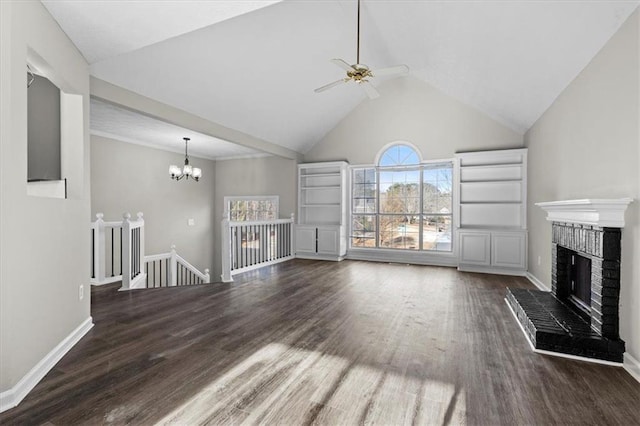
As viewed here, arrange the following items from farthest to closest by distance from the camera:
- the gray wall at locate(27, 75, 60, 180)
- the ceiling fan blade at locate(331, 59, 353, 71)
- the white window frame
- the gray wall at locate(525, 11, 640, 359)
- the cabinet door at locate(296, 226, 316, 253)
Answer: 1. the white window frame
2. the cabinet door at locate(296, 226, 316, 253)
3. the ceiling fan blade at locate(331, 59, 353, 71)
4. the gray wall at locate(27, 75, 60, 180)
5. the gray wall at locate(525, 11, 640, 359)

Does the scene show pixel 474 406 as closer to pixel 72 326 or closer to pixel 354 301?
pixel 354 301

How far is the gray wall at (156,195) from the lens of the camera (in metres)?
6.12

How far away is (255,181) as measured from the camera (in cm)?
840

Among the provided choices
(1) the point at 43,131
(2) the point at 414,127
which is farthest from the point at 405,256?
(1) the point at 43,131

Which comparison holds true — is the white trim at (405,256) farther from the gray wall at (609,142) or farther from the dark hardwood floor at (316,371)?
the dark hardwood floor at (316,371)

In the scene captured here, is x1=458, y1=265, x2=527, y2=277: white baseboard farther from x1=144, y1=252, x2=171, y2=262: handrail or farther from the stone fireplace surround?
x1=144, y1=252, x2=171, y2=262: handrail

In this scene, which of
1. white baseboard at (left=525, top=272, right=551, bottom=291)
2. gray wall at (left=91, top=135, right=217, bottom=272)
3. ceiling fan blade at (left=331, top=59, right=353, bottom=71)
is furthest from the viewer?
gray wall at (left=91, top=135, right=217, bottom=272)

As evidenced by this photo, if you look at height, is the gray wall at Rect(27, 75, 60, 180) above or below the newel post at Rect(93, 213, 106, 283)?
above

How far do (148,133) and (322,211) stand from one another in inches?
158

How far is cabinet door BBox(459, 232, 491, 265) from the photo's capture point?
5.93m

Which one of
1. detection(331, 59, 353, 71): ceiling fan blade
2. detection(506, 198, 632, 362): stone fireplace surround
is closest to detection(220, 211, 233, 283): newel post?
detection(331, 59, 353, 71): ceiling fan blade

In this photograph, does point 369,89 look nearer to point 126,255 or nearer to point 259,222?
point 259,222

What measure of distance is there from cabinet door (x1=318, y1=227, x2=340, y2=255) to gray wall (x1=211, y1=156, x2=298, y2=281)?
3.27ft

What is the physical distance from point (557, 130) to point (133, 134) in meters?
7.09
